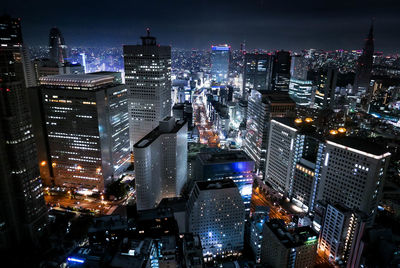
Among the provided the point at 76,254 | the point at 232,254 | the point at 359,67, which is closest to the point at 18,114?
the point at 76,254

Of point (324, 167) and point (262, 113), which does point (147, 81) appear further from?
point (324, 167)

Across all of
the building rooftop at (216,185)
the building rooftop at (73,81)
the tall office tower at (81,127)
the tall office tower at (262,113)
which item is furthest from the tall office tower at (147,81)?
the building rooftop at (216,185)

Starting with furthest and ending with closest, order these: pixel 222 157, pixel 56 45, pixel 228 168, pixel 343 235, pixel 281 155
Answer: pixel 56 45
pixel 281 155
pixel 222 157
pixel 228 168
pixel 343 235

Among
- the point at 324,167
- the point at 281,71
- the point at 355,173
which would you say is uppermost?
the point at 281,71

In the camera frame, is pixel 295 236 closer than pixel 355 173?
Yes

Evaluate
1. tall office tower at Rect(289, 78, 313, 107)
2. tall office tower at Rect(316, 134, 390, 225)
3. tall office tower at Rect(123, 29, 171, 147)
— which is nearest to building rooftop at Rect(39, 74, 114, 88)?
tall office tower at Rect(123, 29, 171, 147)

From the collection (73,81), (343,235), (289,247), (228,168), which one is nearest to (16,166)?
(73,81)

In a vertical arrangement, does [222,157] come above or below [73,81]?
below
